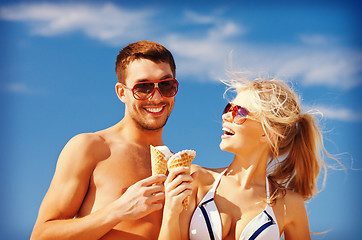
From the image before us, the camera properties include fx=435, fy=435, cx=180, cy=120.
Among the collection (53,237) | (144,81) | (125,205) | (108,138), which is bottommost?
(53,237)

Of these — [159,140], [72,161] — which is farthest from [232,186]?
[72,161]

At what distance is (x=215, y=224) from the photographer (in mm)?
5680

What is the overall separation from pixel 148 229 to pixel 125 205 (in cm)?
70

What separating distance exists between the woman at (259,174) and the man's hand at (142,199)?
697mm

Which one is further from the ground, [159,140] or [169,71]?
[169,71]

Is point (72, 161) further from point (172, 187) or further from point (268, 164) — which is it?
point (268, 164)

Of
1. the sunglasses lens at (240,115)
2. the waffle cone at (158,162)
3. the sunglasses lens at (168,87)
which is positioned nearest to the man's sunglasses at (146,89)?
the sunglasses lens at (168,87)

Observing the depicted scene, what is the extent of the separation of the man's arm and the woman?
2.66ft

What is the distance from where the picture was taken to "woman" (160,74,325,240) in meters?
5.78

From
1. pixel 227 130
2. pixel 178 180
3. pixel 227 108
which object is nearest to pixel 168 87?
pixel 227 108

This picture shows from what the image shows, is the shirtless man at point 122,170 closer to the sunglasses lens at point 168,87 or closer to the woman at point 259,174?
the sunglasses lens at point 168,87

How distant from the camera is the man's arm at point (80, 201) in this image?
5055 millimetres

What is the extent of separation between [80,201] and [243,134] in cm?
237

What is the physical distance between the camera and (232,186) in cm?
611
